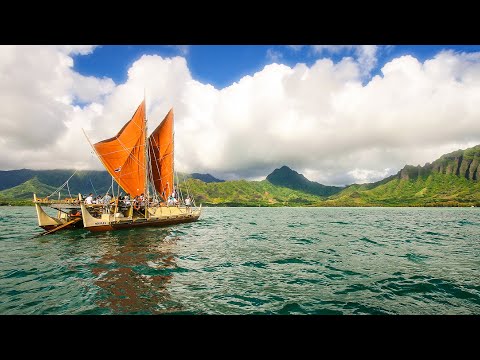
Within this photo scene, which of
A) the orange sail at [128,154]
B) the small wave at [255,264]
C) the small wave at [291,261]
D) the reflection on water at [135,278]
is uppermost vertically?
the orange sail at [128,154]

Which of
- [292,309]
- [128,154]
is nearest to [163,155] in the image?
[128,154]

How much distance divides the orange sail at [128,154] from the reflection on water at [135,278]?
20.1 m

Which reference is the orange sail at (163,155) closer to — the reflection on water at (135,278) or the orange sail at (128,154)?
the orange sail at (128,154)

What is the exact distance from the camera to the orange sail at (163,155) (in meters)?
53.2

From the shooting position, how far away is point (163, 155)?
5422cm

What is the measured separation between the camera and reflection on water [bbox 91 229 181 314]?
10.2 metres

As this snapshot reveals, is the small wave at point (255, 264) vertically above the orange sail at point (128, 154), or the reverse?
the orange sail at point (128, 154)

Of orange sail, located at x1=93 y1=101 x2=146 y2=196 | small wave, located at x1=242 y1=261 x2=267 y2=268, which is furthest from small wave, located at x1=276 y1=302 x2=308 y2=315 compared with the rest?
orange sail, located at x1=93 y1=101 x2=146 y2=196

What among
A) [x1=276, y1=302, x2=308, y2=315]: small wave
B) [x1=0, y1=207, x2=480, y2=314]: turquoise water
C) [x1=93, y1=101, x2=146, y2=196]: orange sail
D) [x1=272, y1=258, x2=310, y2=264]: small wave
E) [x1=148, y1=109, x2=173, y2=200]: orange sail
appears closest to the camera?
[x1=276, y1=302, x2=308, y2=315]: small wave

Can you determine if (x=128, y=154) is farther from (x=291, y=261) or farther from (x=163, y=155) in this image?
(x=291, y=261)

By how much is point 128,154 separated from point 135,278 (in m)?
31.8

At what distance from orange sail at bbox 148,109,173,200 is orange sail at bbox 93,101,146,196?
7183 millimetres

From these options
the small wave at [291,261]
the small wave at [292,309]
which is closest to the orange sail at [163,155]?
the small wave at [291,261]

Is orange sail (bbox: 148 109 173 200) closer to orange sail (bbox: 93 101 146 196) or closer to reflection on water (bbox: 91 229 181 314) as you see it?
orange sail (bbox: 93 101 146 196)
